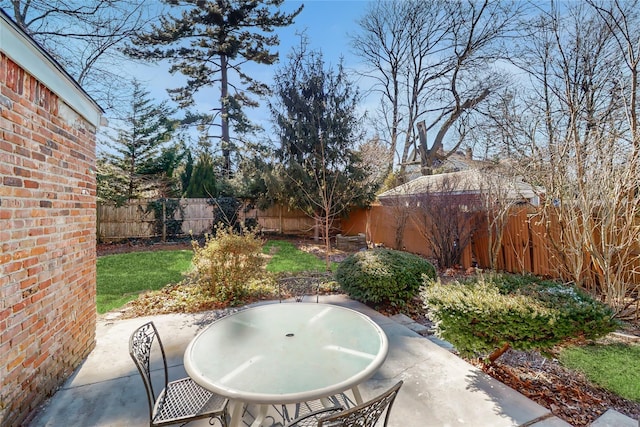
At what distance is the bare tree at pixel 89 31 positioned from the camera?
25.6 feet

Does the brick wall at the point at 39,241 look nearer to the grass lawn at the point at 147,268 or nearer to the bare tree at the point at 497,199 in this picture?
the grass lawn at the point at 147,268

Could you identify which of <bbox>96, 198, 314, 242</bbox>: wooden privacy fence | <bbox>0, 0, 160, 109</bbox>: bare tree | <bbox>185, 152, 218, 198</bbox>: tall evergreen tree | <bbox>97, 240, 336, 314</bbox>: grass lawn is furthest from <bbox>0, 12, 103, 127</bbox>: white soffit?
<bbox>185, 152, 218, 198</bbox>: tall evergreen tree

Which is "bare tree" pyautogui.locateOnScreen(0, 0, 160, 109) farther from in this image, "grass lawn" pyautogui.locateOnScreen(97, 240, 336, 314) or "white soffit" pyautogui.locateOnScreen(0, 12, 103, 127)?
"white soffit" pyautogui.locateOnScreen(0, 12, 103, 127)

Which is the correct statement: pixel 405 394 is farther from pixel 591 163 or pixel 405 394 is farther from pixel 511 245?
pixel 511 245

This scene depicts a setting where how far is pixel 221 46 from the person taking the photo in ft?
43.3

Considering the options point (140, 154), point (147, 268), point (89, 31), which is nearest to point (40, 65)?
point (147, 268)

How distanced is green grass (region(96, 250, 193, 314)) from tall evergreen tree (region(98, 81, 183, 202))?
4.02 meters

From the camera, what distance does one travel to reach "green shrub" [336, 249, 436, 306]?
4148 millimetres

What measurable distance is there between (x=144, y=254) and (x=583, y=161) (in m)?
9.91

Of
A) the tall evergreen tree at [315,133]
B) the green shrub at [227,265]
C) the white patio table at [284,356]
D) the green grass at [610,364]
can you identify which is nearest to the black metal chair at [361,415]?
the white patio table at [284,356]

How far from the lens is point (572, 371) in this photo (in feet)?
8.96

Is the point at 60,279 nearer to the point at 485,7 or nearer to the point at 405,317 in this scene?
the point at 405,317

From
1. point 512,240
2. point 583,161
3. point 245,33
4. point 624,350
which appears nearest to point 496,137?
point 512,240

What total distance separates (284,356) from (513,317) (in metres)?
1.71
